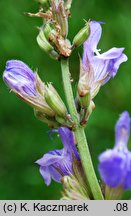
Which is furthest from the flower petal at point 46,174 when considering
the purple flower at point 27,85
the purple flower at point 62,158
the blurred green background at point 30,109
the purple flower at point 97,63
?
the blurred green background at point 30,109

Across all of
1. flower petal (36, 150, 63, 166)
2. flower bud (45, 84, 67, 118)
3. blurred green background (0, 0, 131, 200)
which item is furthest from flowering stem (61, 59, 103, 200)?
blurred green background (0, 0, 131, 200)

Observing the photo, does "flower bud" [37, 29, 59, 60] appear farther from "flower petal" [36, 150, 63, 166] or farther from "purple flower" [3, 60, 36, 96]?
"flower petal" [36, 150, 63, 166]

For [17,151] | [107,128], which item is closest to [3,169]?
[17,151]

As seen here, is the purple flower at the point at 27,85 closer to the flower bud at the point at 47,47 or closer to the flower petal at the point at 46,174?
the flower bud at the point at 47,47

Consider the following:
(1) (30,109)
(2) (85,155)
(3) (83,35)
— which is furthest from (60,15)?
(1) (30,109)

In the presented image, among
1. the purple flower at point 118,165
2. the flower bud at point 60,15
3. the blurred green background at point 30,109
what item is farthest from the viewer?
the blurred green background at point 30,109

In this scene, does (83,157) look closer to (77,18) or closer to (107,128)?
(107,128)

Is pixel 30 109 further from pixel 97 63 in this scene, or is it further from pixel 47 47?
pixel 47 47
